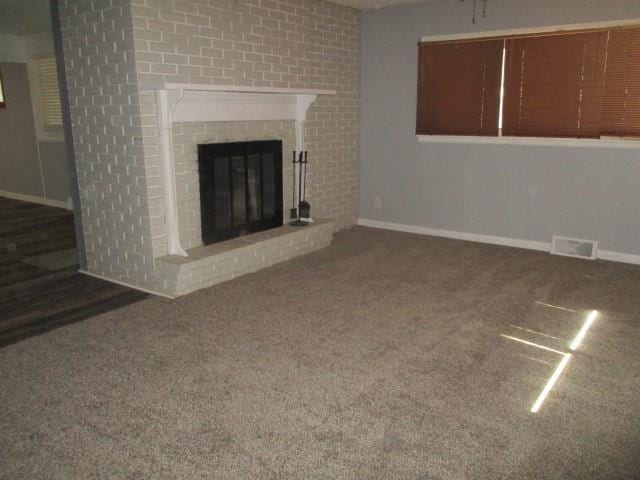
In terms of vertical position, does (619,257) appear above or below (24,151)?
below

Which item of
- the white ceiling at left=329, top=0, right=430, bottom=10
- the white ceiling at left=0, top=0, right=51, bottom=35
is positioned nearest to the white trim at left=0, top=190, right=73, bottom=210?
the white ceiling at left=0, top=0, right=51, bottom=35

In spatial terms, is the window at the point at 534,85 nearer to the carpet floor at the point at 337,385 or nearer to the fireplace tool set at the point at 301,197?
the fireplace tool set at the point at 301,197

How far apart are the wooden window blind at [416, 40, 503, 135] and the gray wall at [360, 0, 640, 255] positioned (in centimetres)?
14

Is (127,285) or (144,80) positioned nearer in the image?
(144,80)

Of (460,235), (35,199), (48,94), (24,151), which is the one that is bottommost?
(460,235)

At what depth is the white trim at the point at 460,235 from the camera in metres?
4.79

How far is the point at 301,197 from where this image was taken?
16.1 feet

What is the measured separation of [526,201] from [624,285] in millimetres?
1255

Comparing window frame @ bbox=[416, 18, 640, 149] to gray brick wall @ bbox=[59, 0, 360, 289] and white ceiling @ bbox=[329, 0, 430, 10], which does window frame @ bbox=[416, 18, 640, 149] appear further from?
gray brick wall @ bbox=[59, 0, 360, 289]

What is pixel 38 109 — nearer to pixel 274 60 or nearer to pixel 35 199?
pixel 35 199

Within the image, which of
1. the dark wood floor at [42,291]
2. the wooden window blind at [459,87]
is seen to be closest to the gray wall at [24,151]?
the dark wood floor at [42,291]

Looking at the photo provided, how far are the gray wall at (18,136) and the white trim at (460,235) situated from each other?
15.5 feet

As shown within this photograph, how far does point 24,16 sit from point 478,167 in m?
5.07

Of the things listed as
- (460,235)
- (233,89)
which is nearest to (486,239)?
(460,235)
